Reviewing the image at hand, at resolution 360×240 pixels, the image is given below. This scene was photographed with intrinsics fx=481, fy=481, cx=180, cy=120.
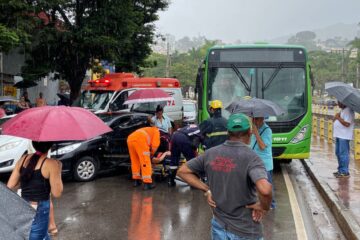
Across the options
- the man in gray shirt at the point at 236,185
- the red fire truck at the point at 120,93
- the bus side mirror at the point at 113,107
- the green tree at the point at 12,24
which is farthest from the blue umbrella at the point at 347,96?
the green tree at the point at 12,24

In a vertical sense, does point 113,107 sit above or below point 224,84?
below

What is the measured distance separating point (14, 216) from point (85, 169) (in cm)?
698

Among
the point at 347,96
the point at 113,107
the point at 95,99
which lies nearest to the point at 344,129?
the point at 347,96

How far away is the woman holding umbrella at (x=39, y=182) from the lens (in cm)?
465

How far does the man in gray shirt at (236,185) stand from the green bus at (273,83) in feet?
25.4

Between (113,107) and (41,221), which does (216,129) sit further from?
(113,107)

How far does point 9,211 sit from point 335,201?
6.10 meters

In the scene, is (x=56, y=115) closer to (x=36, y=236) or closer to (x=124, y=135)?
(x=36, y=236)

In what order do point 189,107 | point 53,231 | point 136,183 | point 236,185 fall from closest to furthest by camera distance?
1. point 236,185
2. point 53,231
3. point 136,183
4. point 189,107

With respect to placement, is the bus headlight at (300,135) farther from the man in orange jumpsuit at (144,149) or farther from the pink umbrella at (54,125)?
the pink umbrella at (54,125)

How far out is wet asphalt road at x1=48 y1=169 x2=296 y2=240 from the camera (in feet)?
21.9

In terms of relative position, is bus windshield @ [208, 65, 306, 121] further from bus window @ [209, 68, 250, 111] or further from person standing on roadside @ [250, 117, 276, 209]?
person standing on roadside @ [250, 117, 276, 209]

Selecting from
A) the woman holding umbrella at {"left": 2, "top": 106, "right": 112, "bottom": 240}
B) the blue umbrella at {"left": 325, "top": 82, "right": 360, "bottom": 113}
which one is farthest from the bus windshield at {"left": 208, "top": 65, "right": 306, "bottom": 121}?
the woman holding umbrella at {"left": 2, "top": 106, "right": 112, "bottom": 240}

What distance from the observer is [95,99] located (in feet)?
54.1
